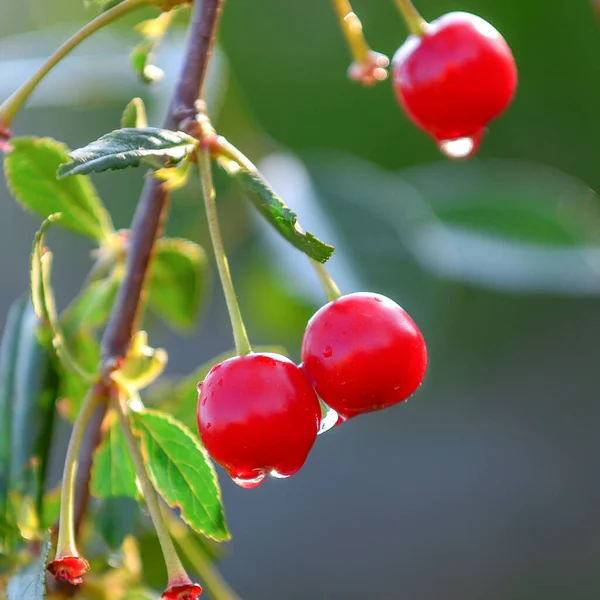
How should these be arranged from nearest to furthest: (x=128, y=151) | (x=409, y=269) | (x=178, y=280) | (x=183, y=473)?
(x=128, y=151) → (x=183, y=473) → (x=178, y=280) → (x=409, y=269)

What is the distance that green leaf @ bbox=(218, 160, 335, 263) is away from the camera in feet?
2.15

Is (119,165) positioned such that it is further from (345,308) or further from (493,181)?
(493,181)

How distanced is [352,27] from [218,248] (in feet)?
1.04

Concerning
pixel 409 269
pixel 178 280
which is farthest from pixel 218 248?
pixel 409 269

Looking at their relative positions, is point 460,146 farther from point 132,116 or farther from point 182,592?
point 182,592

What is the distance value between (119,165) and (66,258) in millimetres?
2969

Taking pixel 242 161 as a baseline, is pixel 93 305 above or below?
below

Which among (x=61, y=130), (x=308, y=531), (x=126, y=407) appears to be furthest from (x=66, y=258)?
(x=126, y=407)

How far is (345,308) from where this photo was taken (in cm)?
71

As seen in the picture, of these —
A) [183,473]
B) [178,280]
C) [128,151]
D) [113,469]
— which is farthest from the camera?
[178,280]

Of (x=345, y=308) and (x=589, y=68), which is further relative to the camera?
(x=589, y=68)

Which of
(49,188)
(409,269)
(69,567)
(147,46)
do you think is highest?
(147,46)

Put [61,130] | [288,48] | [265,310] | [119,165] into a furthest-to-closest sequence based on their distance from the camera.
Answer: [61,130] → [288,48] → [265,310] → [119,165]

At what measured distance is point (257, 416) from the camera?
0.67m
